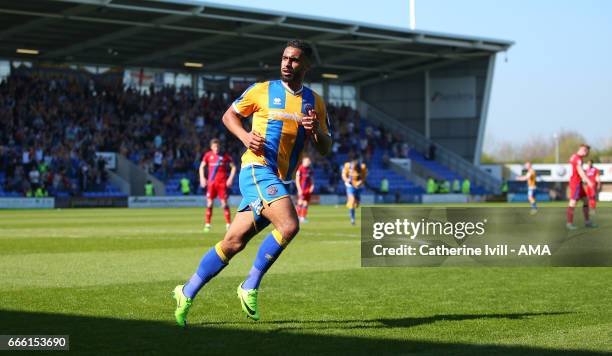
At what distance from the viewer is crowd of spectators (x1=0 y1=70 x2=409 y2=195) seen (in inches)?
1801

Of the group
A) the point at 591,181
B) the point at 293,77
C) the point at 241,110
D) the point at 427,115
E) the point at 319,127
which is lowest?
the point at 591,181

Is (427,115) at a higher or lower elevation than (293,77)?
higher

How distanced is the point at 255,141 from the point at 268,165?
28 centimetres

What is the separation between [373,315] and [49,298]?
3.50m

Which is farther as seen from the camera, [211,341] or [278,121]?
[278,121]

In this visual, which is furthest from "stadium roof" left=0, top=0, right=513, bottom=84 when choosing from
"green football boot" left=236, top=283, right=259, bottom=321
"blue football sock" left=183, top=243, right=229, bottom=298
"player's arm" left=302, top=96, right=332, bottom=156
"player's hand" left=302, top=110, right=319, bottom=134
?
"green football boot" left=236, top=283, right=259, bottom=321

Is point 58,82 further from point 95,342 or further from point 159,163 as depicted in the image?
point 95,342

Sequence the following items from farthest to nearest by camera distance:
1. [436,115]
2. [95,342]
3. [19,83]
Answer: [436,115] → [19,83] → [95,342]

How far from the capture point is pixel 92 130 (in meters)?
50.8

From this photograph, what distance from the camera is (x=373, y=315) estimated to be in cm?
868

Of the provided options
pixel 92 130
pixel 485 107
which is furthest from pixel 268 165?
pixel 485 107

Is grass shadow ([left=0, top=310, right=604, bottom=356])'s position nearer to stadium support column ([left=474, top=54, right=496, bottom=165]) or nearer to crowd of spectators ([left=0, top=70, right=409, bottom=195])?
crowd of spectators ([left=0, top=70, right=409, bottom=195])

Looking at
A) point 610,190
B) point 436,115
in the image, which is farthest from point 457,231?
point 610,190

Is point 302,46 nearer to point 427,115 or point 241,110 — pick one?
point 241,110
